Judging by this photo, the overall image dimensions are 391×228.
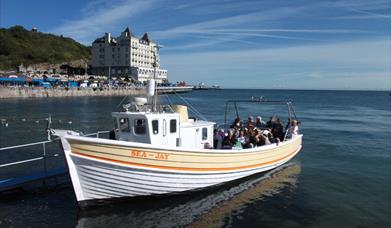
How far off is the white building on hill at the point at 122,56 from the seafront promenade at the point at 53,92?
40021 millimetres

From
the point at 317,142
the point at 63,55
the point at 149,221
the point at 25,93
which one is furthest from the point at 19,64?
the point at 149,221

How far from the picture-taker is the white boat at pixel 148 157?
38.7 ft

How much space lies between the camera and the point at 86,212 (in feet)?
41.0

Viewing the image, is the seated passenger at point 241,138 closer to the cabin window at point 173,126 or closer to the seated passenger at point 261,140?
→ the seated passenger at point 261,140

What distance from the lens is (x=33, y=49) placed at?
151 m

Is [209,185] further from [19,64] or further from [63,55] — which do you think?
[63,55]

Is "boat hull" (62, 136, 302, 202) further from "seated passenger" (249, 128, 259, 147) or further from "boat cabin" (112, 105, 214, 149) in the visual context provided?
"seated passenger" (249, 128, 259, 147)

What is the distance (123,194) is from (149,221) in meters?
1.34

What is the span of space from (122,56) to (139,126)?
5878 inches

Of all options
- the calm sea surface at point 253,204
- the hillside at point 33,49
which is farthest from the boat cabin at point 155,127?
the hillside at point 33,49

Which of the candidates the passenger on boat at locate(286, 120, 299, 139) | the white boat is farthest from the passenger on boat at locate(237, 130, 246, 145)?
the passenger on boat at locate(286, 120, 299, 139)

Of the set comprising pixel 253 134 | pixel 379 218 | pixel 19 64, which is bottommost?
pixel 379 218

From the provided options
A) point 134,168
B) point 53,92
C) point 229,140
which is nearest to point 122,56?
point 53,92

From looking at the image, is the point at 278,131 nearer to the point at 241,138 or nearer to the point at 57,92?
the point at 241,138
